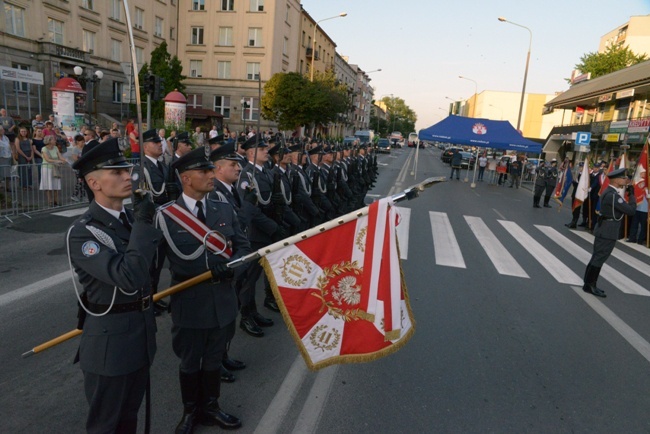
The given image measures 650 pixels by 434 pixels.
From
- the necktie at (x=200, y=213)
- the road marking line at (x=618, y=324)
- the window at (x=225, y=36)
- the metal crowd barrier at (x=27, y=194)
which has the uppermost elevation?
the window at (x=225, y=36)

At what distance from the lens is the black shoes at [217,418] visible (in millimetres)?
3252

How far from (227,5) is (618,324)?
45.0m

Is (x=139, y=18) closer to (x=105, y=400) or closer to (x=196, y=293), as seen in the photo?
(x=196, y=293)

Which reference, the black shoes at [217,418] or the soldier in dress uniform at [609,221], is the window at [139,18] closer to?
the soldier in dress uniform at [609,221]

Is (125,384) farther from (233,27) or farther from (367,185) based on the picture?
(233,27)

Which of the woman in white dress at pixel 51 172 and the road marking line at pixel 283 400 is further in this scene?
the woman in white dress at pixel 51 172

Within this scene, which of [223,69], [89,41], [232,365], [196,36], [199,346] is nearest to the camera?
[199,346]

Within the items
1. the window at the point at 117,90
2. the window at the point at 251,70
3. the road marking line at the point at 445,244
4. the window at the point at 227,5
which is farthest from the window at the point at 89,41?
the road marking line at the point at 445,244

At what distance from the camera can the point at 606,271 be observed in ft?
28.2

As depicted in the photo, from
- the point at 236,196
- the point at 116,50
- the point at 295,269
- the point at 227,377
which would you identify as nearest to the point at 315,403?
the point at 227,377

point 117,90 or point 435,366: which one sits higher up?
point 117,90

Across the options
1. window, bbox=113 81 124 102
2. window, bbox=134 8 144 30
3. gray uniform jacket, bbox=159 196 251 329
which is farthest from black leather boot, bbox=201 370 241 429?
window, bbox=134 8 144 30

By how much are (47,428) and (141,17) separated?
131ft

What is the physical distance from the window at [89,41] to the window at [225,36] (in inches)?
559
